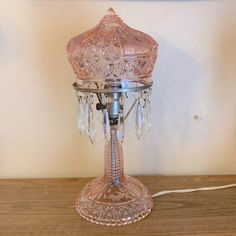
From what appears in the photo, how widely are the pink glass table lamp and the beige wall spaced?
0.54 ft

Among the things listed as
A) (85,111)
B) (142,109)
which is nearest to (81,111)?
(85,111)

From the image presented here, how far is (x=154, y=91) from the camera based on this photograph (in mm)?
848

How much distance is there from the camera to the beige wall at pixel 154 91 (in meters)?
0.80

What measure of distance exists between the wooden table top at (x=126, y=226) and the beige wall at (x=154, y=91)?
5cm

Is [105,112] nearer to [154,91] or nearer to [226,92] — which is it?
[154,91]

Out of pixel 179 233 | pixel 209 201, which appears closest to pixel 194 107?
pixel 209 201

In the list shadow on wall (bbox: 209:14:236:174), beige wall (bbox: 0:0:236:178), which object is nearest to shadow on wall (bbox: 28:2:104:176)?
beige wall (bbox: 0:0:236:178)

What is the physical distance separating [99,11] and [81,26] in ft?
0.18

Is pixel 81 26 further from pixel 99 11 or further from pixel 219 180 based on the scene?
pixel 219 180

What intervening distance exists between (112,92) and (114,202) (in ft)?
0.78

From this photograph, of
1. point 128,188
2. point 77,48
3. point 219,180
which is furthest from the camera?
point 219,180

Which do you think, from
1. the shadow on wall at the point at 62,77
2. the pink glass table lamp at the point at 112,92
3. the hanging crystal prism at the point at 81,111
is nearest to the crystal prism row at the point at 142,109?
the pink glass table lamp at the point at 112,92

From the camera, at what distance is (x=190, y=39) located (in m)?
0.82

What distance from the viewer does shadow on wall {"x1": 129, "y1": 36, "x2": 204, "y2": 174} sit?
0.83 m
